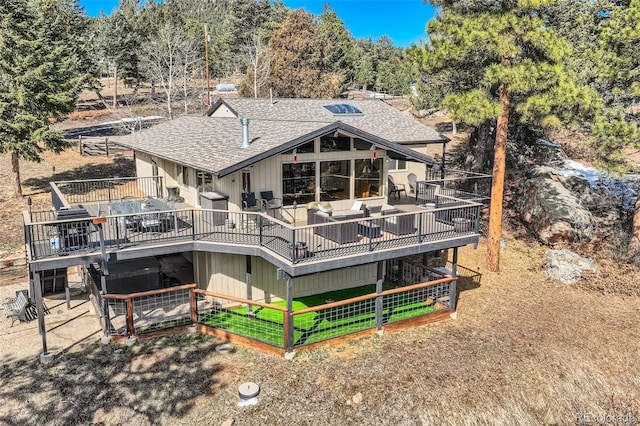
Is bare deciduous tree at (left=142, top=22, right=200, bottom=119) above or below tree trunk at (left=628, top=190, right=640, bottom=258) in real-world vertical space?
above

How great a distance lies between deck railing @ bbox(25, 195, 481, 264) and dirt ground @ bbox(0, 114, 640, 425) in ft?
8.64

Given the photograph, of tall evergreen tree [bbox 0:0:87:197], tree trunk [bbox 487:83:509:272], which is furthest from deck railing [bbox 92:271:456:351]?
tall evergreen tree [bbox 0:0:87:197]

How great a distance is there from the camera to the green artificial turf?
13.3m

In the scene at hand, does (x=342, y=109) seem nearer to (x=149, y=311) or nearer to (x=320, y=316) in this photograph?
(x=320, y=316)

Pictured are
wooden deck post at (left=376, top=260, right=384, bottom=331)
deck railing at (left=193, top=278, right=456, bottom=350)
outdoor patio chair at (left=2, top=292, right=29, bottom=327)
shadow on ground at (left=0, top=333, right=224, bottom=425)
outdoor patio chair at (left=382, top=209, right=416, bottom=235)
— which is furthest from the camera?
outdoor patio chair at (left=2, top=292, right=29, bottom=327)

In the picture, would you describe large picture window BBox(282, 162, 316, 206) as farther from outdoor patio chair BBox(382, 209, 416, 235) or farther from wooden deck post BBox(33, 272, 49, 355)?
wooden deck post BBox(33, 272, 49, 355)

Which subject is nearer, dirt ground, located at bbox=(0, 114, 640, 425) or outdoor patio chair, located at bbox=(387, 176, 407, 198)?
dirt ground, located at bbox=(0, 114, 640, 425)

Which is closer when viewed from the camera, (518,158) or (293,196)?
(293,196)

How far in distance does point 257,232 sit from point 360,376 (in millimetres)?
4802

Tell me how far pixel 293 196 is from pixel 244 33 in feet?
192

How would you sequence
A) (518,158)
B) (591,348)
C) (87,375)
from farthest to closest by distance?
(518,158)
(591,348)
(87,375)

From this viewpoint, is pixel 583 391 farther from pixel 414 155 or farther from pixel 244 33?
pixel 244 33

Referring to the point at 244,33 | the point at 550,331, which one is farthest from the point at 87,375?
the point at 244,33

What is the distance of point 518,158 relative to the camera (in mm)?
28188
